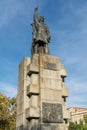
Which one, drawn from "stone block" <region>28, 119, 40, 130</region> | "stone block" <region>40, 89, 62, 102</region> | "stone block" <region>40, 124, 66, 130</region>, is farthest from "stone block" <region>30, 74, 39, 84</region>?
"stone block" <region>40, 124, 66, 130</region>

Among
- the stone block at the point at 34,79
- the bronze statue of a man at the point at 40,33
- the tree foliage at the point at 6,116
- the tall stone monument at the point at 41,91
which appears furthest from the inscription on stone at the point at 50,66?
the tree foliage at the point at 6,116

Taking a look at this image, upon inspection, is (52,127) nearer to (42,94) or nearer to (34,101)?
(34,101)

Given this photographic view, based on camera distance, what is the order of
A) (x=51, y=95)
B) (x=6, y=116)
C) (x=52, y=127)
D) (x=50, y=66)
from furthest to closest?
(x=6, y=116), (x=50, y=66), (x=51, y=95), (x=52, y=127)

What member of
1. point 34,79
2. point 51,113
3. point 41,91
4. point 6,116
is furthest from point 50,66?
point 6,116

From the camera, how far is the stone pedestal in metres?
11.5

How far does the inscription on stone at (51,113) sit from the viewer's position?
37.7 feet

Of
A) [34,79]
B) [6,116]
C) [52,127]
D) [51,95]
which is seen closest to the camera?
[52,127]

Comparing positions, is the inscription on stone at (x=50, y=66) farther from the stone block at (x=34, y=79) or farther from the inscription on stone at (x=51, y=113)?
the inscription on stone at (x=51, y=113)

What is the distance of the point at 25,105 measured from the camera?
40.0 ft

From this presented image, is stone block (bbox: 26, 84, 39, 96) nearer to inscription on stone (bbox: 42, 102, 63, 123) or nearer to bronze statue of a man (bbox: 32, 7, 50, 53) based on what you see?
inscription on stone (bbox: 42, 102, 63, 123)

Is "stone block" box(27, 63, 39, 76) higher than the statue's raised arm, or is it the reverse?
the statue's raised arm

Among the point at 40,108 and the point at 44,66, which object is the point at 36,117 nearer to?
the point at 40,108

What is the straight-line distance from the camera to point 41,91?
39.5 feet

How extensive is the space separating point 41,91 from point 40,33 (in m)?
4.10
